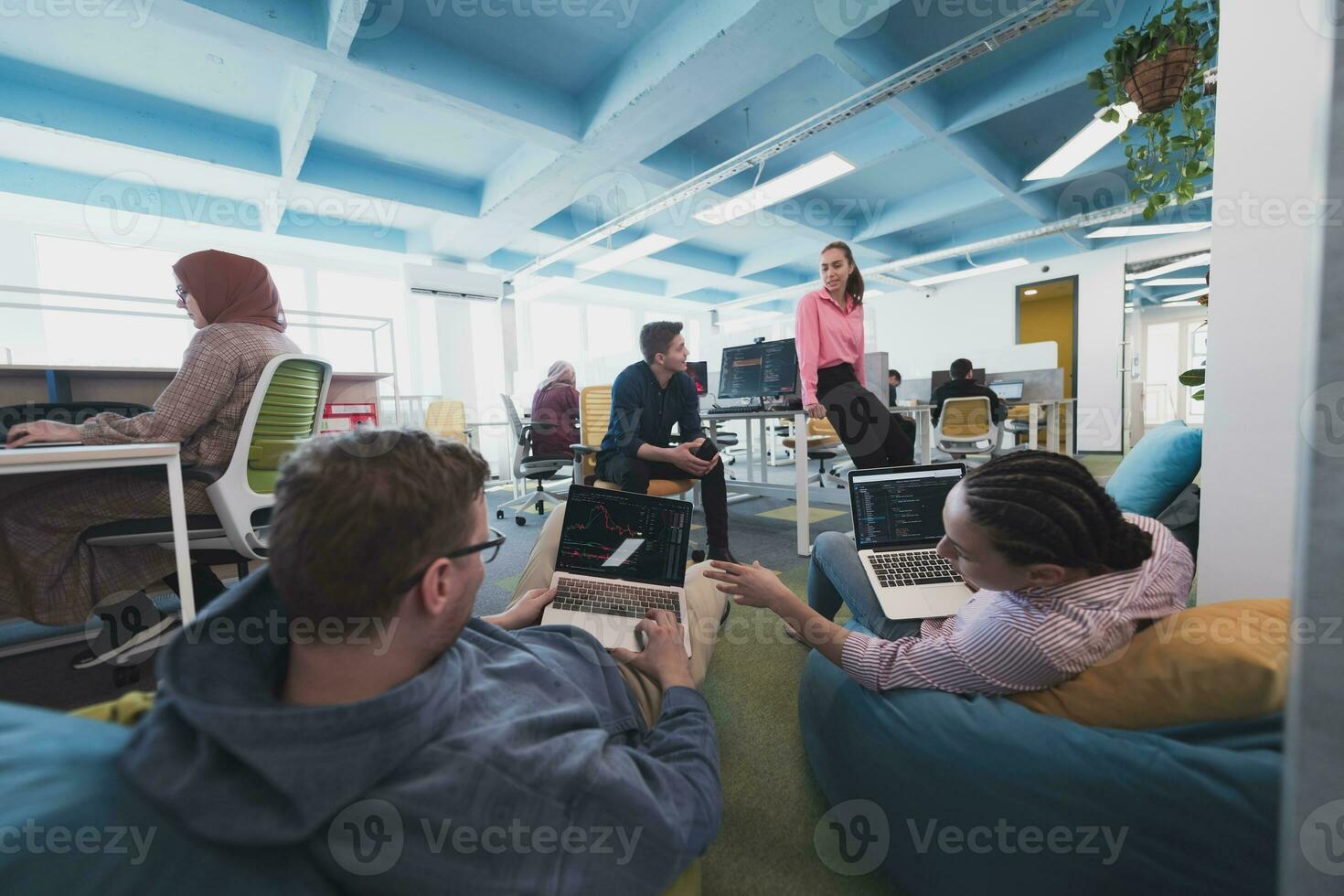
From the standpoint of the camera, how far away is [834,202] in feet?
20.9

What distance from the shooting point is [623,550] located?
134cm

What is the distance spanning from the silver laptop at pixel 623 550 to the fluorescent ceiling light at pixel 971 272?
322 inches

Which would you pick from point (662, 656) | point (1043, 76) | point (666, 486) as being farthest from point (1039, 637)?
point (1043, 76)

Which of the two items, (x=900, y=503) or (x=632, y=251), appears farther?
(x=632, y=251)

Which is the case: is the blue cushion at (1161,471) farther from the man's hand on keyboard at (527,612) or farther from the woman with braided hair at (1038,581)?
the man's hand on keyboard at (527,612)

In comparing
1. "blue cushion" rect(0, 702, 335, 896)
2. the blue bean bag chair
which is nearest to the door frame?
the blue bean bag chair

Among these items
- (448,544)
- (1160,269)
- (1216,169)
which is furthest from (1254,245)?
(1160,269)

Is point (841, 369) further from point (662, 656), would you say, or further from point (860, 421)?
point (662, 656)

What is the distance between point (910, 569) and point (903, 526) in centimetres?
19

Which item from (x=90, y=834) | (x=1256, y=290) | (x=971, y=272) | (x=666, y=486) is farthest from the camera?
(x=971, y=272)

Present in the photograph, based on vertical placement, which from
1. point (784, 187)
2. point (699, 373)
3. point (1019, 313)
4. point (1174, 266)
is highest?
point (784, 187)

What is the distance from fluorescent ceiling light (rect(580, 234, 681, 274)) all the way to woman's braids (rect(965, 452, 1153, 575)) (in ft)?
19.5

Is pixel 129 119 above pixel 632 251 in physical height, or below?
above

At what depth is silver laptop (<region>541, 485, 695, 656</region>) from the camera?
1.25m
